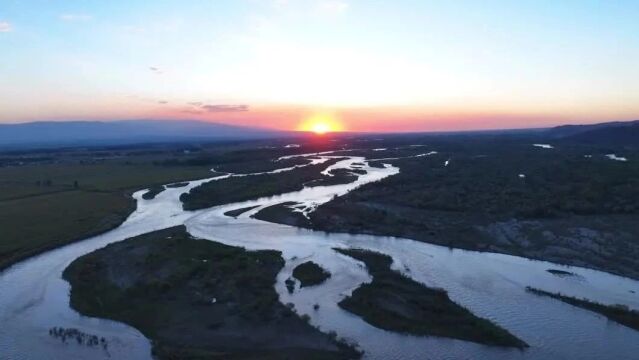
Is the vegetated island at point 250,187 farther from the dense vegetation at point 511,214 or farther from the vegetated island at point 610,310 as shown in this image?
the vegetated island at point 610,310

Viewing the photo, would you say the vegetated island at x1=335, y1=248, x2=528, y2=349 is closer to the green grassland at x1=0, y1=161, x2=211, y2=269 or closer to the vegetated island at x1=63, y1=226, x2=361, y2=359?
the vegetated island at x1=63, y1=226, x2=361, y2=359

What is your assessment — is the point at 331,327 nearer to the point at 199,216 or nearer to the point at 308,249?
the point at 308,249

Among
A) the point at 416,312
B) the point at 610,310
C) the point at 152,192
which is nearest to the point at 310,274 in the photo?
the point at 416,312

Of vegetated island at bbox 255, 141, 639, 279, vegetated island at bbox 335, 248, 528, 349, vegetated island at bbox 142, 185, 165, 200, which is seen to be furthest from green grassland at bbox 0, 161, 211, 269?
vegetated island at bbox 335, 248, 528, 349

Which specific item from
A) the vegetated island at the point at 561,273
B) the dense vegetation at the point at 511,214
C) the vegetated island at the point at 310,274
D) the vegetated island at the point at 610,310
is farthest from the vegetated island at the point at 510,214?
the vegetated island at the point at 310,274

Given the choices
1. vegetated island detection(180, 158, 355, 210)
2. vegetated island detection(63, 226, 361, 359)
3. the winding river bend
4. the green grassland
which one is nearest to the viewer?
the winding river bend

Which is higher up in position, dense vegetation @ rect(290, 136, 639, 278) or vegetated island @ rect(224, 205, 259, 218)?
dense vegetation @ rect(290, 136, 639, 278)
